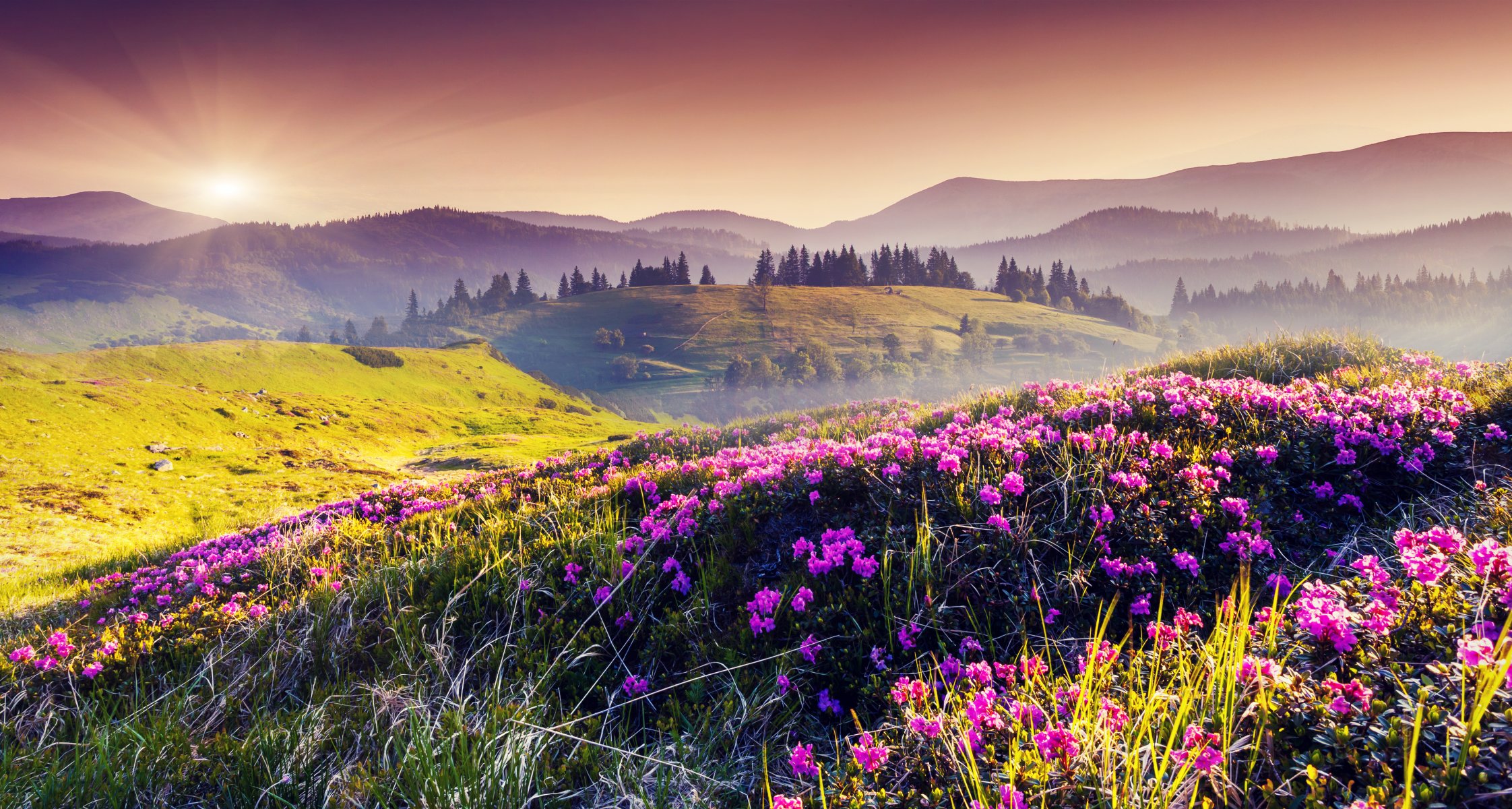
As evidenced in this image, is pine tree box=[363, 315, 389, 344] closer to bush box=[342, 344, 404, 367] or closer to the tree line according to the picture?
the tree line

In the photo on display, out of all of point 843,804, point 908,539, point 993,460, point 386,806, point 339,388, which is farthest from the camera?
point 339,388

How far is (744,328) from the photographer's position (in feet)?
484

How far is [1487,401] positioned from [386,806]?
8.65 meters

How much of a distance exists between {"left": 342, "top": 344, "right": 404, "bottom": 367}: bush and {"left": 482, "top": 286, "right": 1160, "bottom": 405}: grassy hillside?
5903cm

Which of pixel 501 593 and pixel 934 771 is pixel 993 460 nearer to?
pixel 934 771

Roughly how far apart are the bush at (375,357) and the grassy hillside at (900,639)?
7804 centimetres

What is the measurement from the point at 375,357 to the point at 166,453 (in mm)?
66970

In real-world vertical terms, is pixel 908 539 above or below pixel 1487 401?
below

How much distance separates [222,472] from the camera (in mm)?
15930

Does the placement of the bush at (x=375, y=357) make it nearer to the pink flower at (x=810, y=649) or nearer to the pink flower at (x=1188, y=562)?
the pink flower at (x=810, y=649)

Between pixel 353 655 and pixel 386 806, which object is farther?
pixel 353 655

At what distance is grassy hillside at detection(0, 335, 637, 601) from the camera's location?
35.4ft

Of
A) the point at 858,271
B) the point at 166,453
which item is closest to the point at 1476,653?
the point at 166,453

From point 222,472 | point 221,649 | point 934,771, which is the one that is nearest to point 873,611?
point 934,771
